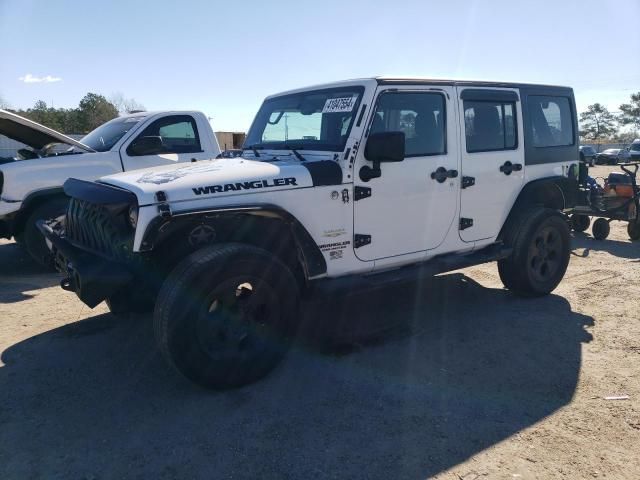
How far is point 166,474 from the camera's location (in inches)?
99.7

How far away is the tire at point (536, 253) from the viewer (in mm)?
4922

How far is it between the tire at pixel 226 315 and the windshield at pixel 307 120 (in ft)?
3.91

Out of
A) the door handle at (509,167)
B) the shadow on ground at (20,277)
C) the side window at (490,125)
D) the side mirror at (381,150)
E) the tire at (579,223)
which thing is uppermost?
the side window at (490,125)

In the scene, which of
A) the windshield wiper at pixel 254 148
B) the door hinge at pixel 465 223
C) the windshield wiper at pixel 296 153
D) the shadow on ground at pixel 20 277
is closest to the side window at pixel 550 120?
the door hinge at pixel 465 223

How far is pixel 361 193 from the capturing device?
379 centimetres

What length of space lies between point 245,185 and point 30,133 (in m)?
4.24

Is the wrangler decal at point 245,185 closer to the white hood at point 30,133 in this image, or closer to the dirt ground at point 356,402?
the dirt ground at point 356,402

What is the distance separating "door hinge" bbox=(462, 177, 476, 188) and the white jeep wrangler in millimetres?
14

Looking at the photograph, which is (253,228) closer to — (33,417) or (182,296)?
(182,296)

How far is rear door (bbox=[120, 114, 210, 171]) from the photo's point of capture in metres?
6.57

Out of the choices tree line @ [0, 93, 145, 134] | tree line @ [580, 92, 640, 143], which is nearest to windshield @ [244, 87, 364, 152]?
tree line @ [0, 93, 145, 134]

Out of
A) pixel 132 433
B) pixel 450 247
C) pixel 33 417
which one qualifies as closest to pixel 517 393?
pixel 450 247

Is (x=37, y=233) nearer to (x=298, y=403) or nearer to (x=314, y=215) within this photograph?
(x=314, y=215)

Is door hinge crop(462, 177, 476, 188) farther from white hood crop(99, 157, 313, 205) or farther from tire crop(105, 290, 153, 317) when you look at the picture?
tire crop(105, 290, 153, 317)
